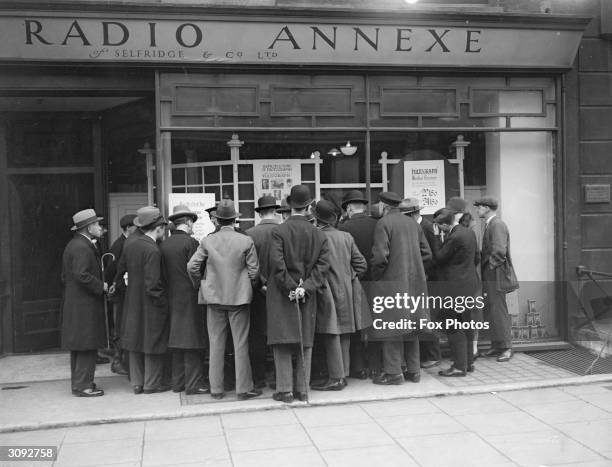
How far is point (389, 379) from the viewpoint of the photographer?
7297 mm

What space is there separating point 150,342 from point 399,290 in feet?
8.86

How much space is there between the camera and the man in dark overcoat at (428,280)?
7695mm

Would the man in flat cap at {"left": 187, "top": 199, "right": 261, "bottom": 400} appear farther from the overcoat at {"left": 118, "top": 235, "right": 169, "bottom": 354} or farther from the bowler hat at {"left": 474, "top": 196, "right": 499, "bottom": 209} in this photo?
the bowler hat at {"left": 474, "top": 196, "right": 499, "bottom": 209}

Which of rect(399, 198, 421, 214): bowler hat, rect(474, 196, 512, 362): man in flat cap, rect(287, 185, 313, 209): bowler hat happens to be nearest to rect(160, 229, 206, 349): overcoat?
rect(287, 185, 313, 209): bowler hat

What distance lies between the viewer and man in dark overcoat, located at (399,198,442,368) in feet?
25.2

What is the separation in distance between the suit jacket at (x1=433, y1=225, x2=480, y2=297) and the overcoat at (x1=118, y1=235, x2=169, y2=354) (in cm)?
311

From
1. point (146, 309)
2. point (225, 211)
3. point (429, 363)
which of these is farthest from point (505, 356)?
point (146, 309)

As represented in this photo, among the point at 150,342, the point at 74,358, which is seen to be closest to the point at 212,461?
the point at 150,342

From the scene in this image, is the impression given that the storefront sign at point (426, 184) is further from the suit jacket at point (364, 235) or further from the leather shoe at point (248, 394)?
the leather shoe at point (248, 394)

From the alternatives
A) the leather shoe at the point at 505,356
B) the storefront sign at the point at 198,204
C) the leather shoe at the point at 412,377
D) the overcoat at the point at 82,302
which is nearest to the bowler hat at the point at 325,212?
the storefront sign at the point at 198,204

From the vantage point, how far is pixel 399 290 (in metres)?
7.29

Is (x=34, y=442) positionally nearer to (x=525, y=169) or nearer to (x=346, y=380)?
(x=346, y=380)

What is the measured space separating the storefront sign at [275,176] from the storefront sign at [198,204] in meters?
0.65

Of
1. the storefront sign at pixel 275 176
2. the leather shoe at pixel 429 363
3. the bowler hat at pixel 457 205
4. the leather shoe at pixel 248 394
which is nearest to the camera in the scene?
the leather shoe at pixel 248 394
